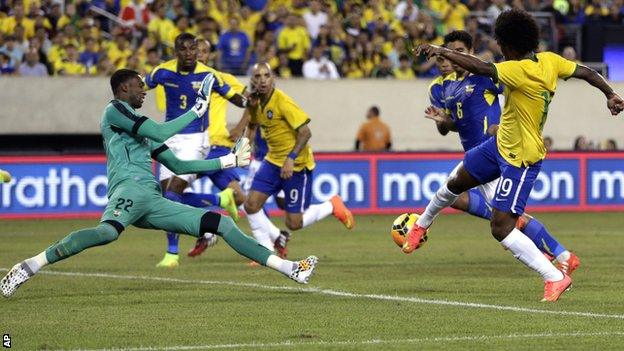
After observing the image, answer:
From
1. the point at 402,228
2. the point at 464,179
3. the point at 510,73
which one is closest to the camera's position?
the point at 510,73

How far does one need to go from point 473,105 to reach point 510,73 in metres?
2.88

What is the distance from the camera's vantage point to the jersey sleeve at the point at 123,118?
11.5 metres

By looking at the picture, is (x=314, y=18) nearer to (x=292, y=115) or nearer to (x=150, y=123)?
(x=292, y=115)

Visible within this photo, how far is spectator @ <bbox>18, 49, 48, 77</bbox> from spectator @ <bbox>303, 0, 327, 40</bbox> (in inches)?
224

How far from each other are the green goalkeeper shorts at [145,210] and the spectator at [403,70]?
1968cm

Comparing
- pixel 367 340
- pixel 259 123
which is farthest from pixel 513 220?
pixel 259 123

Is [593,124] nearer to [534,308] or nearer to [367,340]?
[534,308]

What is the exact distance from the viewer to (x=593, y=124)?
32.3m

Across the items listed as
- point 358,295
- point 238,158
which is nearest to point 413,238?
point 358,295

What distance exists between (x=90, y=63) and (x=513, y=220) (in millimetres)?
17851

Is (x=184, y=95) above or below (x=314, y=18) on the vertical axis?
below

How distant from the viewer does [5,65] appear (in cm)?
2770

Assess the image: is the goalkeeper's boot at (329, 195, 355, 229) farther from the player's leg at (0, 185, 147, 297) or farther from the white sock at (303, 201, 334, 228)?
the player's leg at (0, 185, 147, 297)

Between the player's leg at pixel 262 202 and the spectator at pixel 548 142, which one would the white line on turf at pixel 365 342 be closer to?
the player's leg at pixel 262 202
